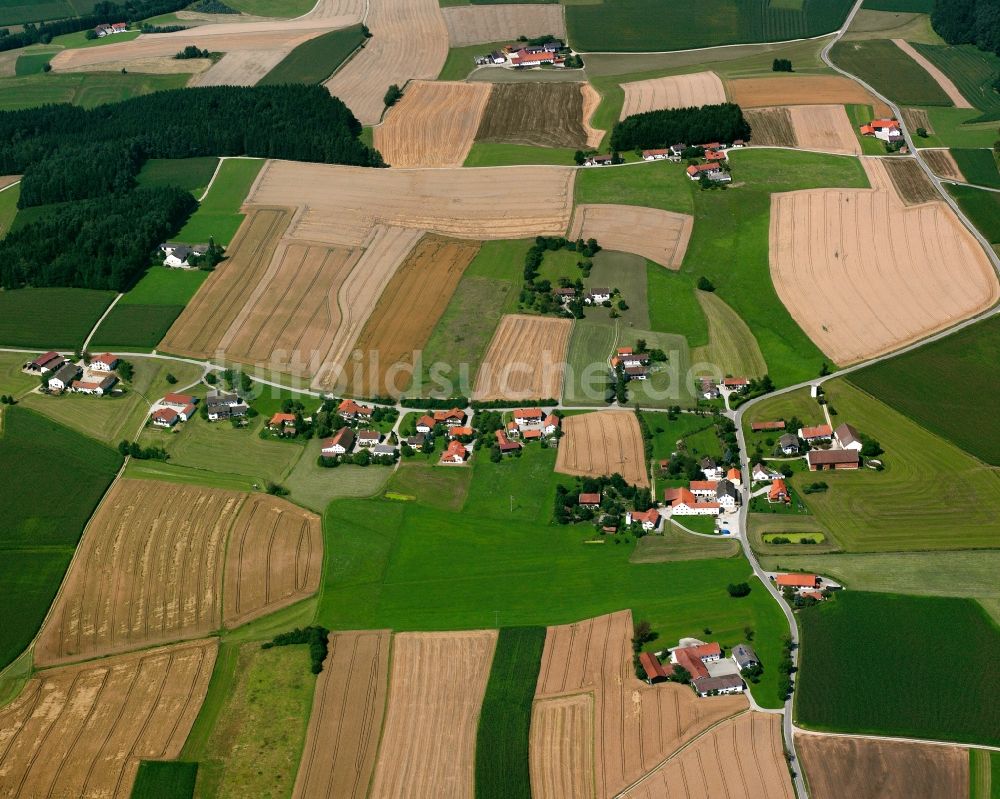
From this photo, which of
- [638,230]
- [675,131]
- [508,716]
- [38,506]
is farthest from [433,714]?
[675,131]

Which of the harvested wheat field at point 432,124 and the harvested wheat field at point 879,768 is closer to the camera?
the harvested wheat field at point 879,768

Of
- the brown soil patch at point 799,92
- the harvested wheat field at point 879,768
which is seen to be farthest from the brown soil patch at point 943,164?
the harvested wheat field at point 879,768

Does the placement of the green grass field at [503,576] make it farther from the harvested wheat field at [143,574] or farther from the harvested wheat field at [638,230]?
the harvested wheat field at [638,230]

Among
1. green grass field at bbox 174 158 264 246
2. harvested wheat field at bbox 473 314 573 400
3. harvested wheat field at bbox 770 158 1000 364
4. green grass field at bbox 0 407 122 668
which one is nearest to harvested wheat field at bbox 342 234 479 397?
harvested wheat field at bbox 473 314 573 400

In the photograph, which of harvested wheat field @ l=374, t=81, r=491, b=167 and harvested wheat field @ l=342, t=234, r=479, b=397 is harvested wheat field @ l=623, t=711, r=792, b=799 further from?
harvested wheat field @ l=374, t=81, r=491, b=167

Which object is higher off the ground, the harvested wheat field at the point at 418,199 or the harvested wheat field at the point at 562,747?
the harvested wheat field at the point at 562,747

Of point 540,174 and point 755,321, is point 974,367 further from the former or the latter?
point 540,174

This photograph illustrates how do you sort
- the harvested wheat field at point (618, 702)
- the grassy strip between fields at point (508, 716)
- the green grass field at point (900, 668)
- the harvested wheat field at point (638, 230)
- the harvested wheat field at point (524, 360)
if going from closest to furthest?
1. the grassy strip between fields at point (508, 716)
2. the harvested wheat field at point (618, 702)
3. the green grass field at point (900, 668)
4. the harvested wheat field at point (524, 360)
5. the harvested wheat field at point (638, 230)

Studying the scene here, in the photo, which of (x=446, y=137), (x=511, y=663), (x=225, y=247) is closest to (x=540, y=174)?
(x=446, y=137)
